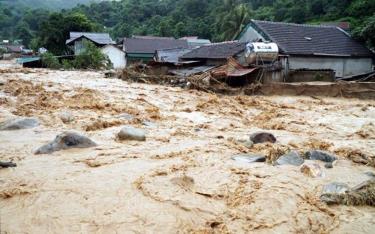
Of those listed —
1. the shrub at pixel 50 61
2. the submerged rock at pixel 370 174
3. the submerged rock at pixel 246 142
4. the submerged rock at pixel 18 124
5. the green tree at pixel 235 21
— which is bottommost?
the submerged rock at pixel 370 174

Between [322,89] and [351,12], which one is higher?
[351,12]

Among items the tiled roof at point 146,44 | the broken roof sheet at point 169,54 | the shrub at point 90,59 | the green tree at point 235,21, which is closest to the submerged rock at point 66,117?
the broken roof sheet at point 169,54

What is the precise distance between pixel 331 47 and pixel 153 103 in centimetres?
1251

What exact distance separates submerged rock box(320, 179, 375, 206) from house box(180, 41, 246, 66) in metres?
15.1

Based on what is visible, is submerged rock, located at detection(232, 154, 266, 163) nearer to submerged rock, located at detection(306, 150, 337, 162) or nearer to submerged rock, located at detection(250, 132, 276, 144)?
submerged rock, located at detection(306, 150, 337, 162)

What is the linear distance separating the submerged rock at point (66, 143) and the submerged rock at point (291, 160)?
374 cm

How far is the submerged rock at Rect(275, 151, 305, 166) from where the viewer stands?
6715 mm

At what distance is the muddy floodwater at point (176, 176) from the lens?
4496 mm

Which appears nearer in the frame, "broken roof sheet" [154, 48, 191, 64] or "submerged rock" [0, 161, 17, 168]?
"submerged rock" [0, 161, 17, 168]

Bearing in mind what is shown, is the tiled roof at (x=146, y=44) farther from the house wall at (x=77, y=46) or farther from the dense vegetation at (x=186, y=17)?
the dense vegetation at (x=186, y=17)

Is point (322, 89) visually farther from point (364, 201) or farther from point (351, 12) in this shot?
point (351, 12)

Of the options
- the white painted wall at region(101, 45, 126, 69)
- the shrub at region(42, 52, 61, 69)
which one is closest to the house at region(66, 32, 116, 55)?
the white painted wall at region(101, 45, 126, 69)

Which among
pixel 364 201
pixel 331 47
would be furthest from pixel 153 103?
pixel 331 47

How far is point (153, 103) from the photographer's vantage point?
14.1 metres
